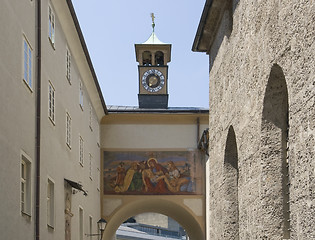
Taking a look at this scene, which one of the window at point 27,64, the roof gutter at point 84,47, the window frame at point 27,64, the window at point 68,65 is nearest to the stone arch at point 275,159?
the window frame at point 27,64

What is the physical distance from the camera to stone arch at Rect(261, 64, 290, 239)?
9.72 metres

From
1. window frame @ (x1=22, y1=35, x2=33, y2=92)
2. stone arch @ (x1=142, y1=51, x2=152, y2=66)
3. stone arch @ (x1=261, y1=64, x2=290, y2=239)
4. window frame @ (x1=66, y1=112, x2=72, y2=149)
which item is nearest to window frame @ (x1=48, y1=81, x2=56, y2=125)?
window frame @ (x1=22, y1=35, x2=33, y2=92)

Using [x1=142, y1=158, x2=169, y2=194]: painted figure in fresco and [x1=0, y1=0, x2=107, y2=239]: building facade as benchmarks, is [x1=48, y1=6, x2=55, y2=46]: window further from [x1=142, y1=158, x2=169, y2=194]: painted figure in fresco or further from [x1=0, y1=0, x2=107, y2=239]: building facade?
[x1=142, y1=158, x2=169, y2=194]: painted figure in fresco

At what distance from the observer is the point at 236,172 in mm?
13609

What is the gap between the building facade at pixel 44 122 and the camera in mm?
14141

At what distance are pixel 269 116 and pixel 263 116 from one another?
0.09 m

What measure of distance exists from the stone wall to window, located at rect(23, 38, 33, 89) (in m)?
4.12

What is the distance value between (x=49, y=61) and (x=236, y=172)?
729cm

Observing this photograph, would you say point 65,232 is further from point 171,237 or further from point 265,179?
point 171,237

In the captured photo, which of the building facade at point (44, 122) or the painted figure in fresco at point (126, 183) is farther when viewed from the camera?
the painted figure in fresco at point (126, 183)

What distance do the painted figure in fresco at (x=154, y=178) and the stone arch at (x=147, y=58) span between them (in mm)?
8328

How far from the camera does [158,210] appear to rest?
3662 cm

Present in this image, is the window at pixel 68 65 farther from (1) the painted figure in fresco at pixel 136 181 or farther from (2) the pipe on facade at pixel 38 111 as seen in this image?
(1) the painted figure in fresco at pixel 136 181

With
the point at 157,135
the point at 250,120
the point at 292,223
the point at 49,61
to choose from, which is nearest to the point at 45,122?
the point at 49,61
